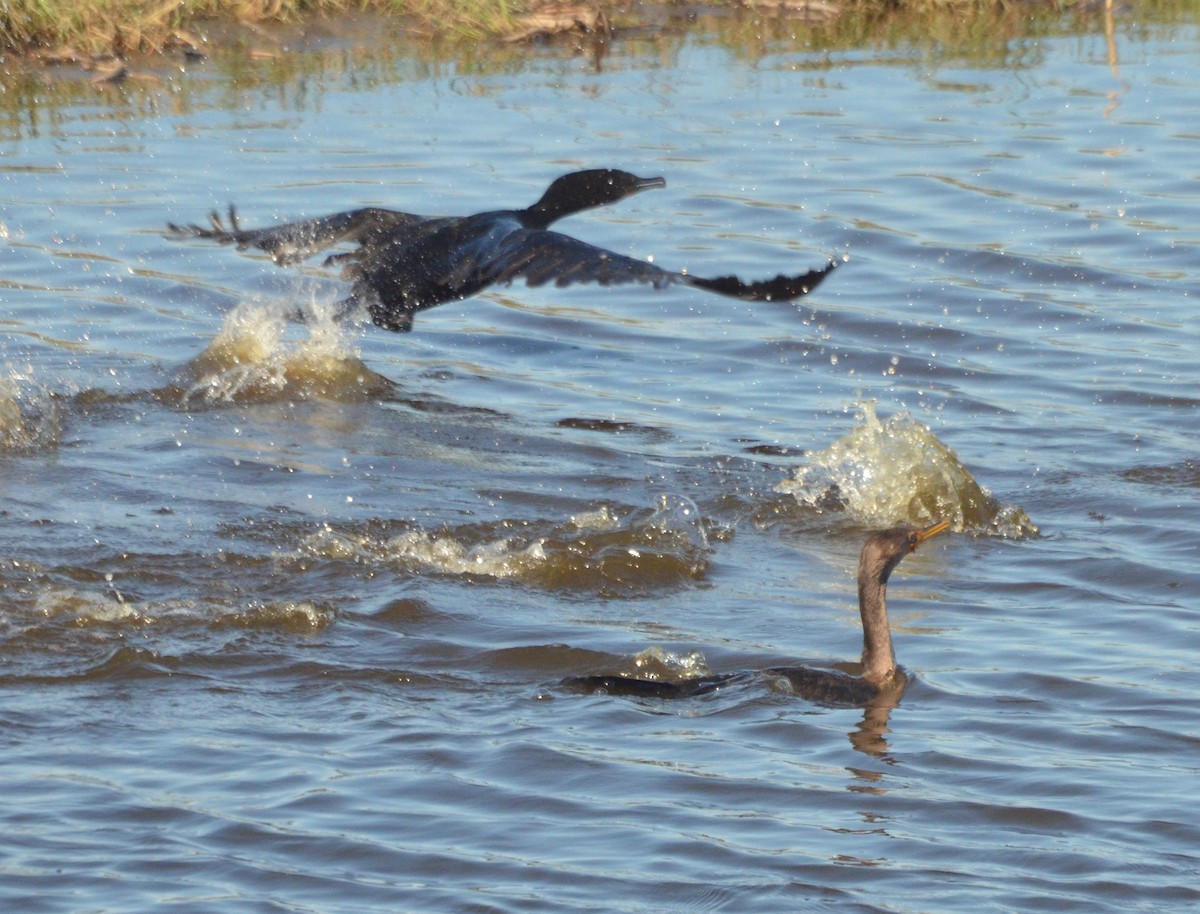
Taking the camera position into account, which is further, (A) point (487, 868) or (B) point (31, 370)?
(B) point (31, 370)

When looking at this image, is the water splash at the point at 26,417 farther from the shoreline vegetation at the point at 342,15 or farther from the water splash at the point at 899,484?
the shoreline vegetation at the point at 342,15

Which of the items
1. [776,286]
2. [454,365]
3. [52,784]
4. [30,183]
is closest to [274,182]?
[30,183]

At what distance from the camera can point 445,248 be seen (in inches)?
347

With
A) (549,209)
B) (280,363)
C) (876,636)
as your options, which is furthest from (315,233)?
(876,636)

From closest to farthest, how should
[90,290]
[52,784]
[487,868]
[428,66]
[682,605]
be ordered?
[487,868]
[52,784]
[682,605]
[90,290]
[428,66]

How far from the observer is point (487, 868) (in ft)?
15.0

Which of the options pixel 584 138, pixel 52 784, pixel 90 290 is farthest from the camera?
pixel 584 138

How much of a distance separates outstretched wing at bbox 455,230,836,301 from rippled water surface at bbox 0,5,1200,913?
0.72 metres

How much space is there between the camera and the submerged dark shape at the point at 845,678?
5.61 meters

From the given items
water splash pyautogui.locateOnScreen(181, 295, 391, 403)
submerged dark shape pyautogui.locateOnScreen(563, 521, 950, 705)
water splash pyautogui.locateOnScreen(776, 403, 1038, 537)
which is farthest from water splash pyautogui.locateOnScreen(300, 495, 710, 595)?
water splash pyautogui.locateOnScreen(181, 295, 391, 403)

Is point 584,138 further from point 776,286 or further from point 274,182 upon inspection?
point 776,286

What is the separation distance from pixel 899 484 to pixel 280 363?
3132 mm

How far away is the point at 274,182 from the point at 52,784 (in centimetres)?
820

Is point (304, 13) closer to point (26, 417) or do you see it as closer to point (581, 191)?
point (581, 191)
